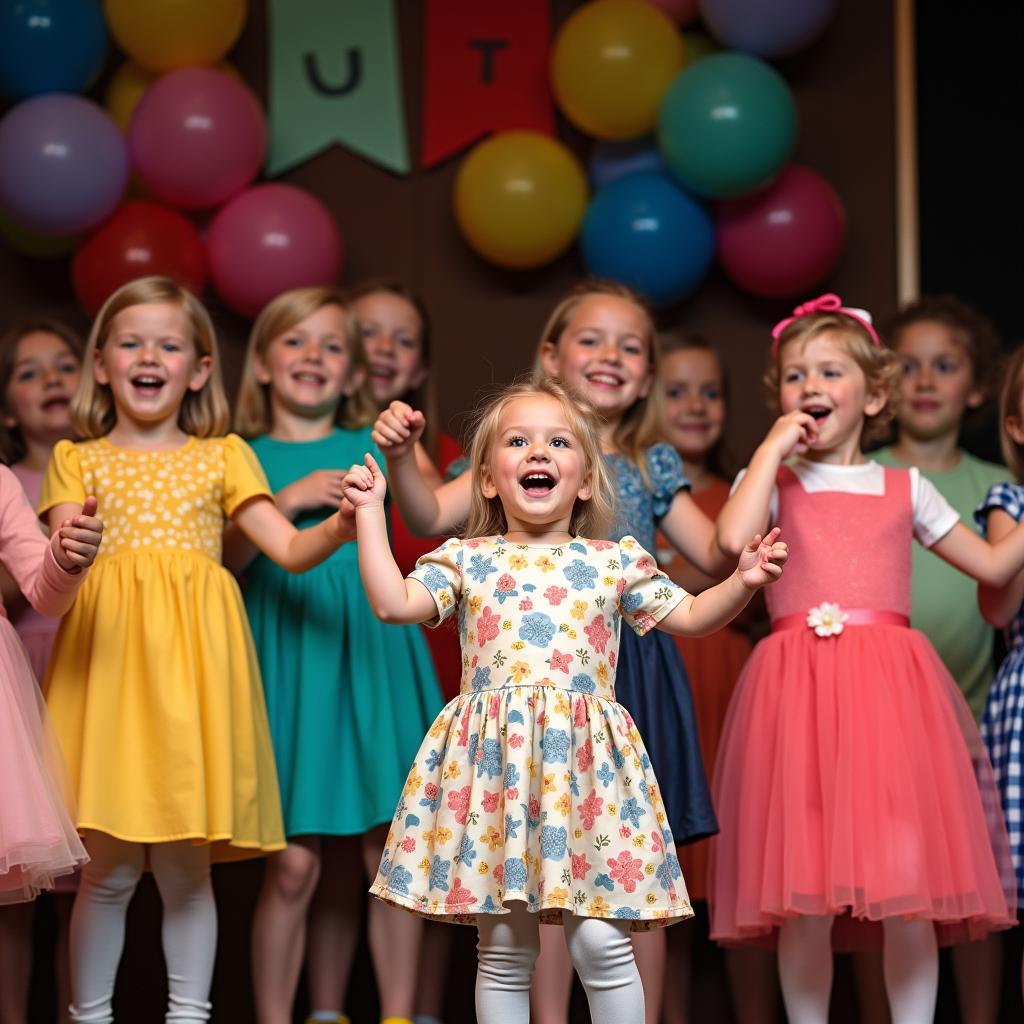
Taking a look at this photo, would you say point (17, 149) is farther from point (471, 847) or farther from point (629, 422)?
point (471, 847)

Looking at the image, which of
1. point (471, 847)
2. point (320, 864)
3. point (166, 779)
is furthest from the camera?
point (320, 864)

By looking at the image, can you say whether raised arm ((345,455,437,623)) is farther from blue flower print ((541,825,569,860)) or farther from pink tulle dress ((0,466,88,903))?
pink tulle dress ((0,466,88,903))

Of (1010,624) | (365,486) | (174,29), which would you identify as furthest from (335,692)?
(174,29)

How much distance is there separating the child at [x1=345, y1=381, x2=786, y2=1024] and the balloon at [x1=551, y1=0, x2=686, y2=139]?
1656mm

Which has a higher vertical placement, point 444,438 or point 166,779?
point 444,438

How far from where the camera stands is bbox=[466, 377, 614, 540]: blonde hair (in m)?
2.61

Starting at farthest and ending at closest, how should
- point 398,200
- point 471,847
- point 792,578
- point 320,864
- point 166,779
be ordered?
point 398,200, point 320,864, point 792,578, point 166,779, point 471,847

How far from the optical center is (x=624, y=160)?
4.18 m

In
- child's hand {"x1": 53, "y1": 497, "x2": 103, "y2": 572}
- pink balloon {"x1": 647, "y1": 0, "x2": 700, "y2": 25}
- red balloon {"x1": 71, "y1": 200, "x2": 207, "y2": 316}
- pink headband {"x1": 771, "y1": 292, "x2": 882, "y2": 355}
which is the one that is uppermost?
pink balloon {"x1": 647, "y1": 0, "x2": 700, "y2": 25}

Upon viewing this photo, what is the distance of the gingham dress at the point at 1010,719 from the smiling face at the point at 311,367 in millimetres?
1326

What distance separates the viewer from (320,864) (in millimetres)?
3230

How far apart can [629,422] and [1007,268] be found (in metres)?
1.54

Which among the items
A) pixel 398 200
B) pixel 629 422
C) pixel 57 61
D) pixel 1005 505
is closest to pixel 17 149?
pixel 57 61

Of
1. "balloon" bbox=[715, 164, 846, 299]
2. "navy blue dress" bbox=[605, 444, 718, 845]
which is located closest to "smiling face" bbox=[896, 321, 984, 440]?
"balloon" bbox=[715, 164, 846, 299]
